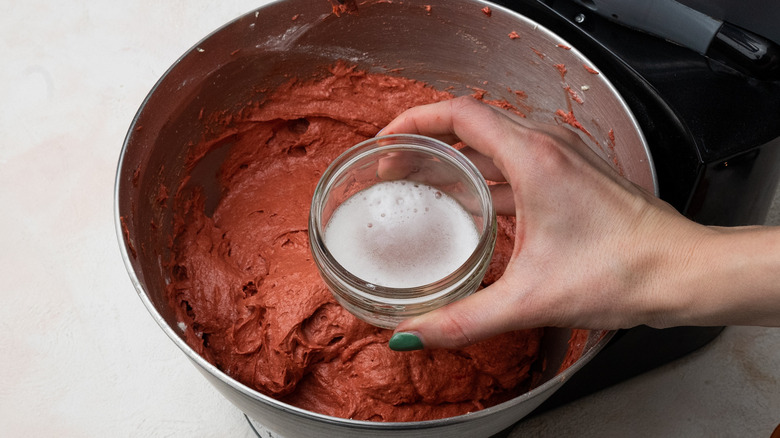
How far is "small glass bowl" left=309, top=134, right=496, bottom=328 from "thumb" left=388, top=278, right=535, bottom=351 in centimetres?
3

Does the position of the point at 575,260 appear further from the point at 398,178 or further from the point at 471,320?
the point at 398,178

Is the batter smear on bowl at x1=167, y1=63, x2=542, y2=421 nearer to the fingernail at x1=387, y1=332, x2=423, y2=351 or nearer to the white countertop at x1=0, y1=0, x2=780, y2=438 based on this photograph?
the fingernail at x1=387, y1=332, x2=423, y2=351

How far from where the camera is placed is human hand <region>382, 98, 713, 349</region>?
77 centimetres

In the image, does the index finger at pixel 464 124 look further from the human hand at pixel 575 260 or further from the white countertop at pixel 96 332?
the white countertop at pixel 96 332

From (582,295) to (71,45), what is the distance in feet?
4.59

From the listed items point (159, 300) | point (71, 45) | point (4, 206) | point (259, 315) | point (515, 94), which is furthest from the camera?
point (71, 45)

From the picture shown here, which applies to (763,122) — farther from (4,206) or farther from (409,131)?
(4,206)

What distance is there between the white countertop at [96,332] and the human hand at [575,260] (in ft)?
2.01

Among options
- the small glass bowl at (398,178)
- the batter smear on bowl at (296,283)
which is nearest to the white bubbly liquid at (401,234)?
the small glass bowl at (398,178)

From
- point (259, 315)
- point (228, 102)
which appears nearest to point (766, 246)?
point (259, 315)

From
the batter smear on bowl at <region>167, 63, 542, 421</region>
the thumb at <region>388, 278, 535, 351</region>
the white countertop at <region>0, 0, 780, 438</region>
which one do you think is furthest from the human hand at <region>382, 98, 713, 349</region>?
the white countertop at <region>0, 0, 780, 438</region>

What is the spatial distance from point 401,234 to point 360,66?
0.44 meters

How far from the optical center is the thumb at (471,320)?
2.53 feet

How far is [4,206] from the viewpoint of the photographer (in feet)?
4.79
